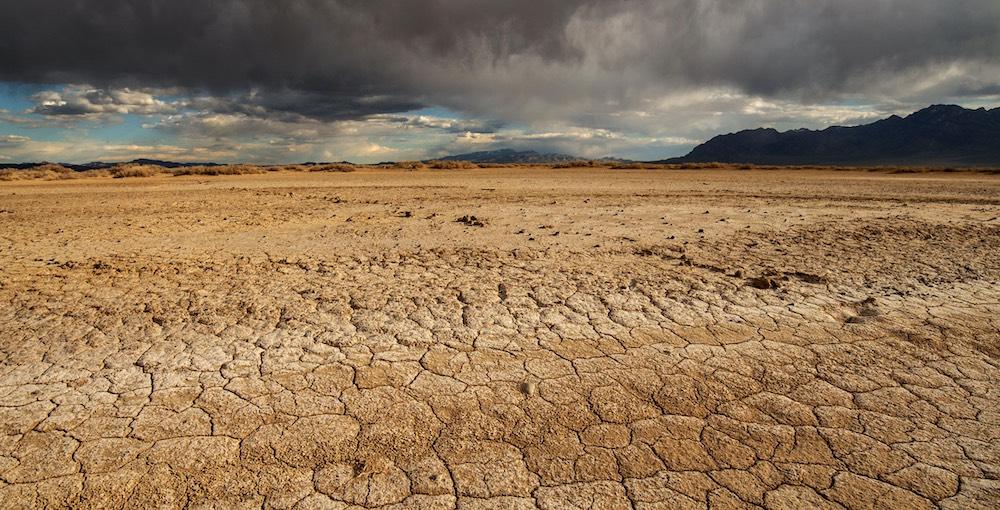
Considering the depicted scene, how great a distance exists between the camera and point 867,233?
7.04 meters

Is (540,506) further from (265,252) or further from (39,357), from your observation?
(265,252)

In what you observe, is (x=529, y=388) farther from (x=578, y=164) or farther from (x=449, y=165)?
(x=578, y=164)

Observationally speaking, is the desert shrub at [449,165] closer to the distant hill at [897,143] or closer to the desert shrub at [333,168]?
the desert shrub at [333,168]

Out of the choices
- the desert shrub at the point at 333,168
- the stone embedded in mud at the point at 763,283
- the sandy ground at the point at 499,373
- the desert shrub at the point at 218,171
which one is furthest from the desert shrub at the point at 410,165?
the stone embedded in mud at the point at 763,283

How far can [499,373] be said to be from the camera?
3150 mm

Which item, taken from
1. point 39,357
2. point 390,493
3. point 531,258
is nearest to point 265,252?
point 39,357

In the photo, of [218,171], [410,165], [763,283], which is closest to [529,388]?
[763,283]

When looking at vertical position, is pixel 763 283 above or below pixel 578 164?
below

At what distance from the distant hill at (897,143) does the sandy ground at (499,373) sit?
432 ft

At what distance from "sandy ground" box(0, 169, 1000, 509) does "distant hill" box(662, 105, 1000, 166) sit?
13160cm

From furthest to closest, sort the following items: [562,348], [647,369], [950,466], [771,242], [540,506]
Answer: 1. [771,242]
2. [562,348]
3. [647,369]
4. [950,466]
5. [540,506]

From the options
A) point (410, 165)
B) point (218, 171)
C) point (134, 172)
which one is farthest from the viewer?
point (410, 165)

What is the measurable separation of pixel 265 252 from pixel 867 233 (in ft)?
25.9

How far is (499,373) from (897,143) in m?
195
